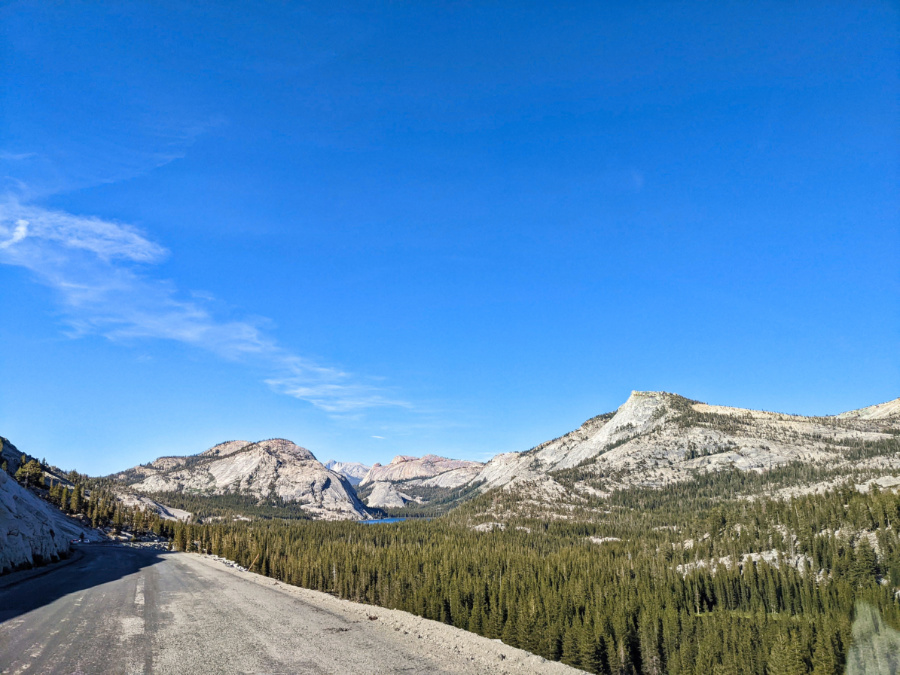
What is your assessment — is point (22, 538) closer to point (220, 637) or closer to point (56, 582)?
point (56, 582)

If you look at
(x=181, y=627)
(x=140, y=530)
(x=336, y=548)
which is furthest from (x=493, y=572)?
(x=140, y=530)

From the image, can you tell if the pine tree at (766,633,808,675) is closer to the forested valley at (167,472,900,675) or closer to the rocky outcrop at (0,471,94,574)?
the forested valley at (167,472,900,675)

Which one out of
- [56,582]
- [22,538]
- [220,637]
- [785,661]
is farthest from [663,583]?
[22,538]

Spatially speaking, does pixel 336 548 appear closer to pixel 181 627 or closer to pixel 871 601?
pixel 181 627

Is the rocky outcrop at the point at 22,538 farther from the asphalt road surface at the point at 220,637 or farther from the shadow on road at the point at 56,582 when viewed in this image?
the asphalt road surface at the point at 220,637

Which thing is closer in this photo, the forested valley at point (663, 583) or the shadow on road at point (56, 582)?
the shadow on road at point (56, 582)

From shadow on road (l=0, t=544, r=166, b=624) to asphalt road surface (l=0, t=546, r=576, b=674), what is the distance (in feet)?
0.46

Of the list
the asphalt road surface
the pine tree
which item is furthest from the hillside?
the pine tree

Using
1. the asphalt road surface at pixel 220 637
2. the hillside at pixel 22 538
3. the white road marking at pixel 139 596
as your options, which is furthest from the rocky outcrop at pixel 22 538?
the white road marking at pixel 139 596

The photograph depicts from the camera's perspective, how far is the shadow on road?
1435 inches

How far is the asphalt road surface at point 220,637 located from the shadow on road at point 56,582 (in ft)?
0.46

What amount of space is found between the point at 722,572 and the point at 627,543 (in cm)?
5539

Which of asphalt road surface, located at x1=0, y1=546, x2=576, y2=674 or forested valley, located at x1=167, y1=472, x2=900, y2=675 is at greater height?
asphalt road surface, located at x1=0, y1=546, x2=576, y2=674

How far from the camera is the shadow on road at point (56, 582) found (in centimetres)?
3644
